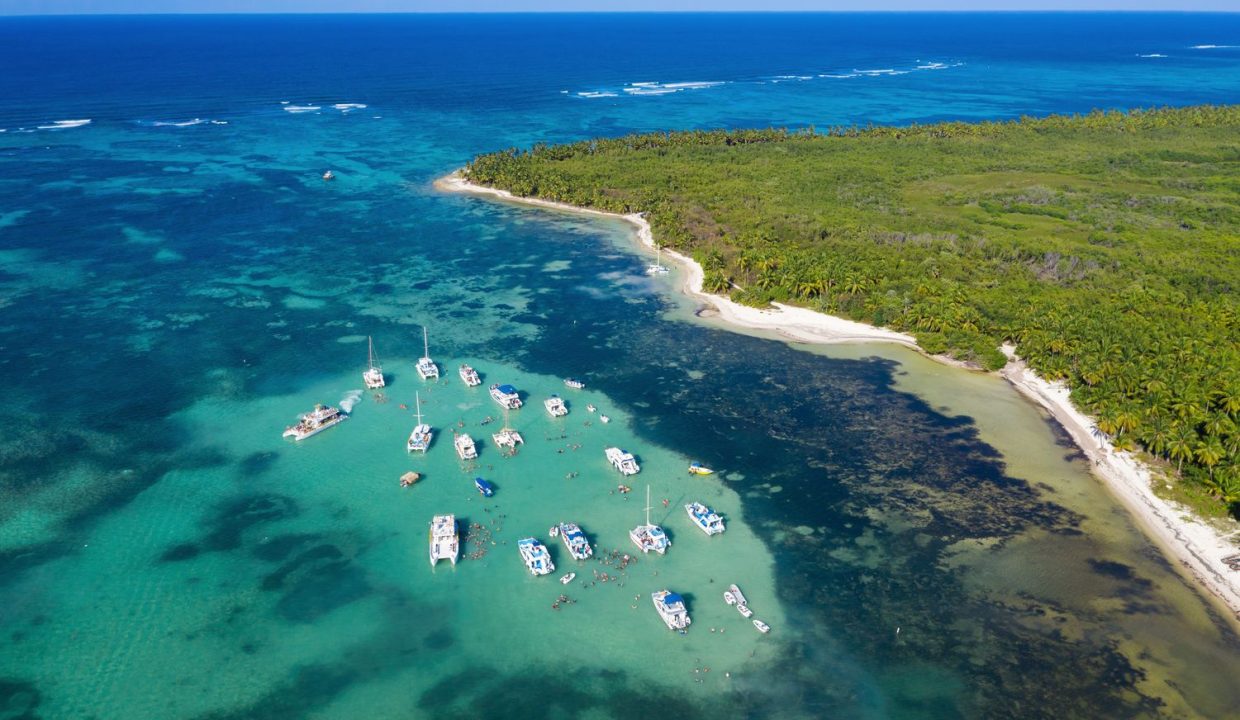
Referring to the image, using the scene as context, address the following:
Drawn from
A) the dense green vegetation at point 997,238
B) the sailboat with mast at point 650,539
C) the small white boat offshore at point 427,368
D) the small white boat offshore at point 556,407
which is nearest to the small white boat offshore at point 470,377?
the small white boat offshore at point 427,368

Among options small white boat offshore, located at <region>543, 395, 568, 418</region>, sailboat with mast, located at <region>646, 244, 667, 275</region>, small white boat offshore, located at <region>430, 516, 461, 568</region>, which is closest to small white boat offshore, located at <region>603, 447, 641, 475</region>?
small white boat offshore, located at <region>543, 395, 568, 418</region>

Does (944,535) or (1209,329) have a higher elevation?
(1209,329)

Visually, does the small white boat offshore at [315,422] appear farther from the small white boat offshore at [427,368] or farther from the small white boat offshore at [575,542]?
the small white boat offshore at [575,542]

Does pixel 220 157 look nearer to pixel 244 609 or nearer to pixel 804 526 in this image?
pixel 244 609

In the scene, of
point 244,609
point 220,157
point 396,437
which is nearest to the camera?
point 244,609

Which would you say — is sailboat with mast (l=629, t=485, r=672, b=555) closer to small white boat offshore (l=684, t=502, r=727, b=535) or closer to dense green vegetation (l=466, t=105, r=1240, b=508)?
small white boat offshore (l=684, t=502, r=727, b=535)

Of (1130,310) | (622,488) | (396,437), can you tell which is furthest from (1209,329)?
(396,437)
